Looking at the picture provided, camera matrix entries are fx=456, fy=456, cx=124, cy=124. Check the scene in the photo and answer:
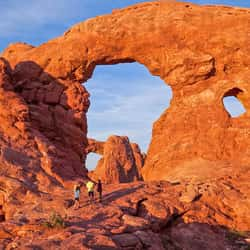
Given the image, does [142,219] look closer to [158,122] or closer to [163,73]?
[158,122]

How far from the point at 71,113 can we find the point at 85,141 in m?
1.76

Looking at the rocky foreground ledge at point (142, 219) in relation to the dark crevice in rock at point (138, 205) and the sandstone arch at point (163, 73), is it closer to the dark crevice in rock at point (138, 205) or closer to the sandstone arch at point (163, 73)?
the dark crevice in rock at point (138, 205)

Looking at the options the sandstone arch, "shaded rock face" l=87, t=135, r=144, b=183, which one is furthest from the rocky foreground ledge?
"shaded rock face" l=87, t=135, r=144, b=183

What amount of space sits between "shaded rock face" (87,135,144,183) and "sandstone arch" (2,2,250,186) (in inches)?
752

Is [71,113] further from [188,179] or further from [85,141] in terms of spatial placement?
[188,179]

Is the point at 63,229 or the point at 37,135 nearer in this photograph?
the point at 63,229

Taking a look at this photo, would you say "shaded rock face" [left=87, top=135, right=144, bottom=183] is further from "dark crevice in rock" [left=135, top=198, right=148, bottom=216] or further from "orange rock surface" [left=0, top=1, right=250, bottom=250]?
"dark crevice in rock" [left=135, top=198, right=148, bottom=216]

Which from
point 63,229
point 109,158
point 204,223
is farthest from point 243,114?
point 109,158

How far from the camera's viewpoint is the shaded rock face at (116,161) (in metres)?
43.1

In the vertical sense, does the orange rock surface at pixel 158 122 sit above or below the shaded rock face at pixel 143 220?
above

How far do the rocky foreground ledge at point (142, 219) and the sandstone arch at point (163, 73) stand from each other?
A: 128 inches

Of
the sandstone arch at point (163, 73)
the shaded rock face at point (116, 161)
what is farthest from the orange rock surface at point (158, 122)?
the shaded rock face at point (116, 161)

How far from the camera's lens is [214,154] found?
21.7m

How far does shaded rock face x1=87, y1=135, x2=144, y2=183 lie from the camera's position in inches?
1698
